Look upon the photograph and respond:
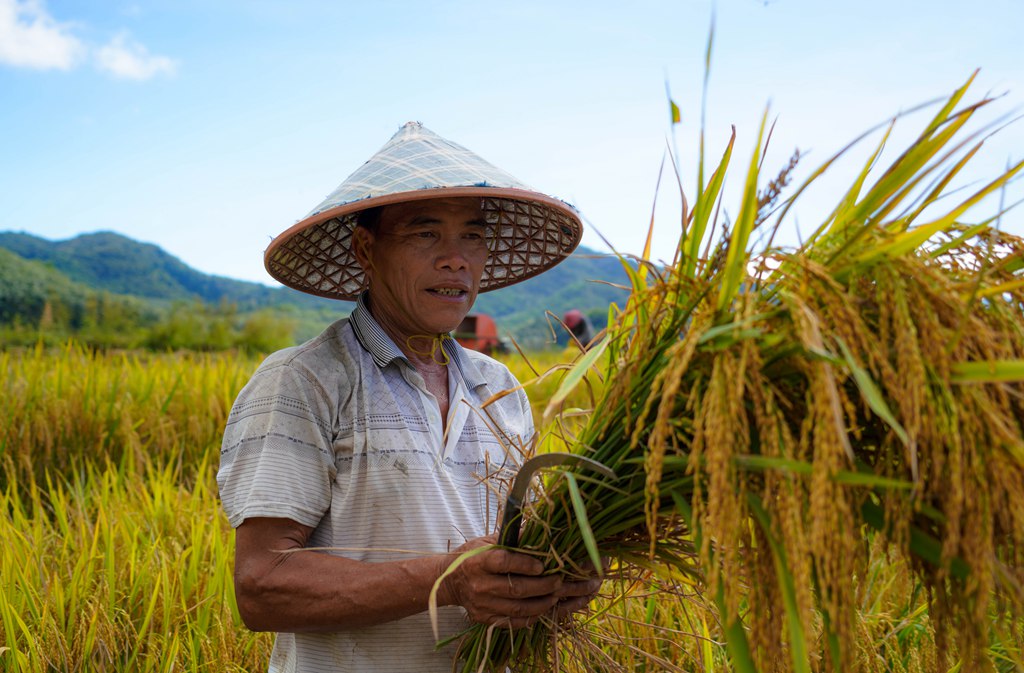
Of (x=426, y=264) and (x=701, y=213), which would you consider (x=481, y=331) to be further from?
(x=701, y=213)

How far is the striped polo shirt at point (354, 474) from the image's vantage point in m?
1.53

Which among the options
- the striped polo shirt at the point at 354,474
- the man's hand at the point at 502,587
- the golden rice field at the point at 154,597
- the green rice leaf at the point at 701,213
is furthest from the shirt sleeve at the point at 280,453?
the green rice leaf at the point at 701,213

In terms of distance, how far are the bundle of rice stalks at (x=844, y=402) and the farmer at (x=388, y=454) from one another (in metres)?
0.47

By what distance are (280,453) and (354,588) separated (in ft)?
0.94

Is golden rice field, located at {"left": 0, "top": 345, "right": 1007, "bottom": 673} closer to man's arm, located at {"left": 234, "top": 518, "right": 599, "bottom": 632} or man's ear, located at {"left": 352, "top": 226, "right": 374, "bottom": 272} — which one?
man's arm, located at {"left": 234, "top": 518, "right": 599, "bottom": 632}

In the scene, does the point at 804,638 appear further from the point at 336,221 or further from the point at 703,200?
the point at 336,221

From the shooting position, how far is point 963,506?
86 cm

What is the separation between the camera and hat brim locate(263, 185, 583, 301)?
2.02 m

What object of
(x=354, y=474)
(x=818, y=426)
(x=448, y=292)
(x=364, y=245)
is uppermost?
(x=364, y=245)

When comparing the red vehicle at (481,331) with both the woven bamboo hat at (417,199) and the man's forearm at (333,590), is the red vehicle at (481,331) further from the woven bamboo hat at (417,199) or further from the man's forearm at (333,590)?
the man's forearm at (333,590)

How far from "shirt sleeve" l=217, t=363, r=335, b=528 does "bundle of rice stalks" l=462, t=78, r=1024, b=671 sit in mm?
654

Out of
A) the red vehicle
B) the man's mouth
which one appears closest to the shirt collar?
the man's mouth

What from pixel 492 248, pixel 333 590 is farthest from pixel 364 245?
pixel 333 590

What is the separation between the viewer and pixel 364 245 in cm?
194
